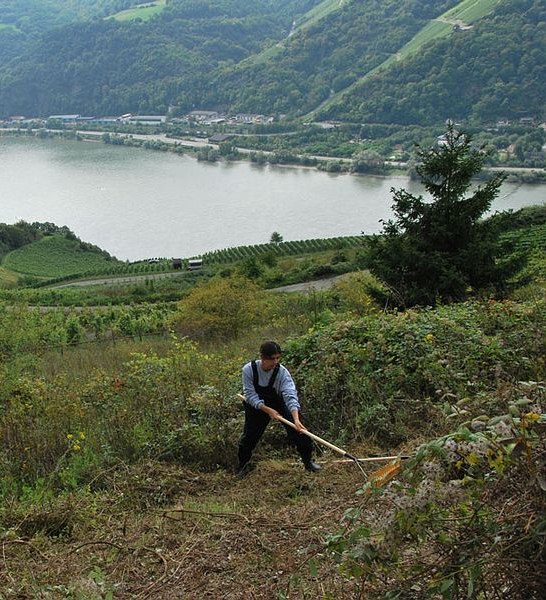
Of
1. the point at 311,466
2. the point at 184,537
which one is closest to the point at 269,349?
the point at 311,466

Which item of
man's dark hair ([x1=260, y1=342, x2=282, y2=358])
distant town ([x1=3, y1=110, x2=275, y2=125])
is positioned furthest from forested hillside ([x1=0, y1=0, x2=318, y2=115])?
man's dark hair ([x1=260, y1=342, x2=282, y2=358])

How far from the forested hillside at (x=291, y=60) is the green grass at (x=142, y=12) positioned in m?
2.33

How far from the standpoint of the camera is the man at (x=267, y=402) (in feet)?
16.2

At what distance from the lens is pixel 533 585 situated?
2375 mm

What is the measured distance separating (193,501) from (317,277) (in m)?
30.3

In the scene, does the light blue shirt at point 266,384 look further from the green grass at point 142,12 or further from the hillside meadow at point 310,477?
the green grass at point 142,12

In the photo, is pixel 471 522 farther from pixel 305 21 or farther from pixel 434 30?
pixel 305 21

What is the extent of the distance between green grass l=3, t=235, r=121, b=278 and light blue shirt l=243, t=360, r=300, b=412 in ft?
159

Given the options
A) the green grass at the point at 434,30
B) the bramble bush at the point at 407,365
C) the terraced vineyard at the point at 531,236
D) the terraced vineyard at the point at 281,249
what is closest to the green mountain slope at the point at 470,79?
the green grass at the point at 434,30

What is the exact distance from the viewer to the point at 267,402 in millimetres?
5082

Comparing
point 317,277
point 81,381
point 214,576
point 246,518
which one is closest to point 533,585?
point 214,576

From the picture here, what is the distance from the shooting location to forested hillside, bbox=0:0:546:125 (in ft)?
346

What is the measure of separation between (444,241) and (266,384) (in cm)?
663

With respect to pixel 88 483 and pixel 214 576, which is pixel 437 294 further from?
pixel 214 576
